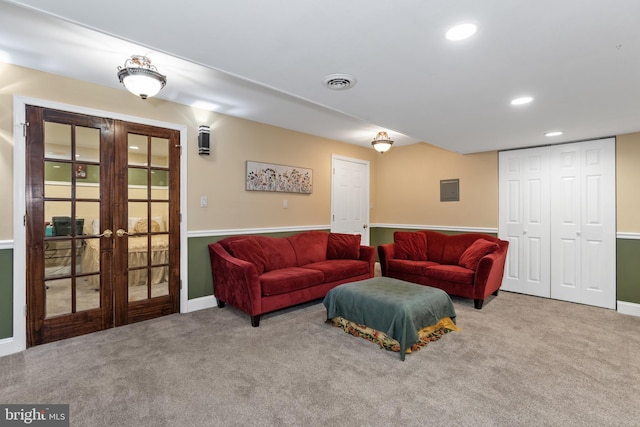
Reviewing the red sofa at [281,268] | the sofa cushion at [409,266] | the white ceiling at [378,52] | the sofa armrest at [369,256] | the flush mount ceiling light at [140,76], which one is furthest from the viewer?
the sofa armrest at [369,256]

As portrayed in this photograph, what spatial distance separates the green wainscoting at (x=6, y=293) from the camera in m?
2.58

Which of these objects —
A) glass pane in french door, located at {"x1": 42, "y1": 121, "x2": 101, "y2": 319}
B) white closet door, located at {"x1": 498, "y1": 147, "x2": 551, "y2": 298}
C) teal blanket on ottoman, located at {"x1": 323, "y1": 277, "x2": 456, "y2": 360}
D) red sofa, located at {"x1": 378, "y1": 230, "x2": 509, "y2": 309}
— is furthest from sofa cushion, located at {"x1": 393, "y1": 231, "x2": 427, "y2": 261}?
glass pane in french door, located at {"x1": 42, "y1": 121, "x2": 101, "y2": 319}

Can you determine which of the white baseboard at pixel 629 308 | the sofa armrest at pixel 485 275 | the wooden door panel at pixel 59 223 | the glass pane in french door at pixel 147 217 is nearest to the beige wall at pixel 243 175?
the glass pane in french door at pixel 147 217

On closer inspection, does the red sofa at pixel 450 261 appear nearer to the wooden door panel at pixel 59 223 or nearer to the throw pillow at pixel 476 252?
the throw pillow at pixel 476 252

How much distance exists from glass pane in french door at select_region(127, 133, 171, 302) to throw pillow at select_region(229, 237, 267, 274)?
0.74 metres

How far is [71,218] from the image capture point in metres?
2.90

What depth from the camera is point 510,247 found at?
457cm

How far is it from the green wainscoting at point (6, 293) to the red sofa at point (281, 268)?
171 centimetres

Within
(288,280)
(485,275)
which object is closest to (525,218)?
(485,275)

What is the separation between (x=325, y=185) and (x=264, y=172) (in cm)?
123

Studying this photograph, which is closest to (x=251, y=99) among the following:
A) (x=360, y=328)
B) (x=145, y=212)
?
(x=145, y=212)

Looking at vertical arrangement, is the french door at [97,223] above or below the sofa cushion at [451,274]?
above

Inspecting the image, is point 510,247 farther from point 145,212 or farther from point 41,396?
point 41,396

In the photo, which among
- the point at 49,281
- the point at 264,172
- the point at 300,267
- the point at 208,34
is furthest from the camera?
the point at 264,172
